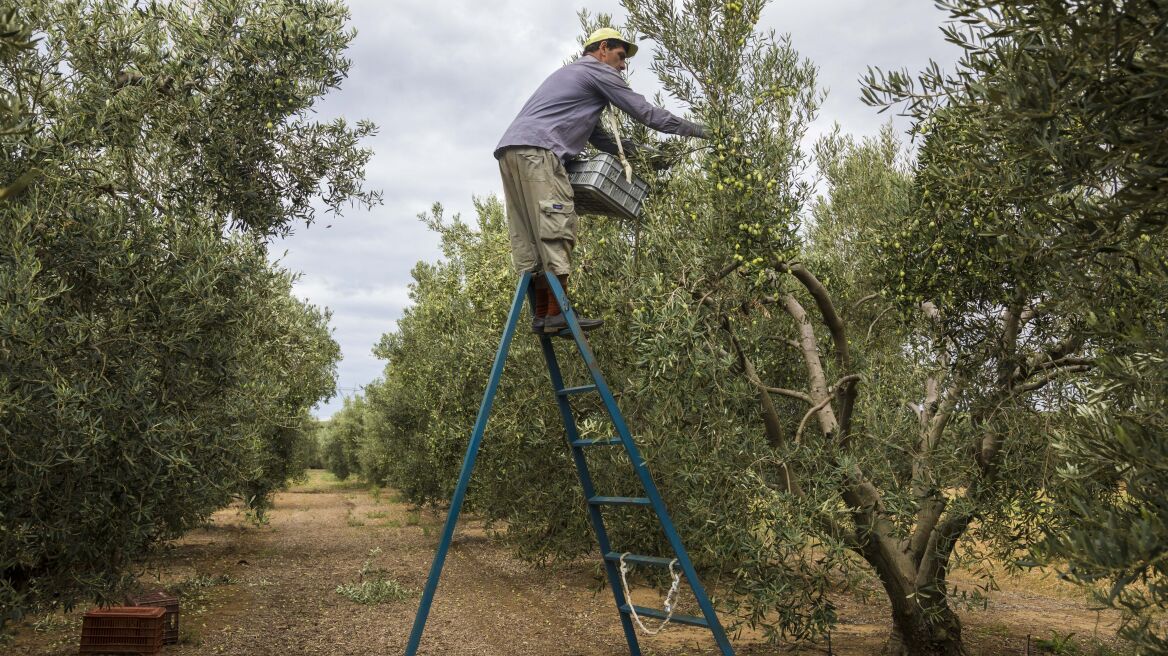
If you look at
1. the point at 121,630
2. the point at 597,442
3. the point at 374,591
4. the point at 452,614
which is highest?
the point at 597,442

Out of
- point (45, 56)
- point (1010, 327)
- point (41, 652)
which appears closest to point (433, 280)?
point (41, 652)

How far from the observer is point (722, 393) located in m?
7.12

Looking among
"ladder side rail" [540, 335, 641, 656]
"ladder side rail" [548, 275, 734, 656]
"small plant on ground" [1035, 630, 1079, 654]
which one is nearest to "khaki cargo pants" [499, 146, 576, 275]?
"ladder side rail" [548, 275, 734, 656]

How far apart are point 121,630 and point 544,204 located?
30.9ft

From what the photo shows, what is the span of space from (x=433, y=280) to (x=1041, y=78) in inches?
1049

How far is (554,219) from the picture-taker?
21.5ft

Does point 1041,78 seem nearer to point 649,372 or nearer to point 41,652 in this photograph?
point 649,372

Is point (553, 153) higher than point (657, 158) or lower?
lower

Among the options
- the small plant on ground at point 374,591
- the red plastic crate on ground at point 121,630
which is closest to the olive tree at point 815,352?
the red plastic crate on ground at point 121,630

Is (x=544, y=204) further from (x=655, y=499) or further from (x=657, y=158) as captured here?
(x=655, y=499)

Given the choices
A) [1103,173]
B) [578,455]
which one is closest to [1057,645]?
[578,455]

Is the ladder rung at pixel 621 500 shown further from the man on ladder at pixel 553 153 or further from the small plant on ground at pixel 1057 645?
the small plant on ground at pixel 1057 645

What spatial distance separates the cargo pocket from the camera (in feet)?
21.4

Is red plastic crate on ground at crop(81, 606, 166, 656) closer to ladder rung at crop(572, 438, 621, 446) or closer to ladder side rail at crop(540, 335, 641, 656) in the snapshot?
ladder side rail at crop(540, 335, 641, 656)
